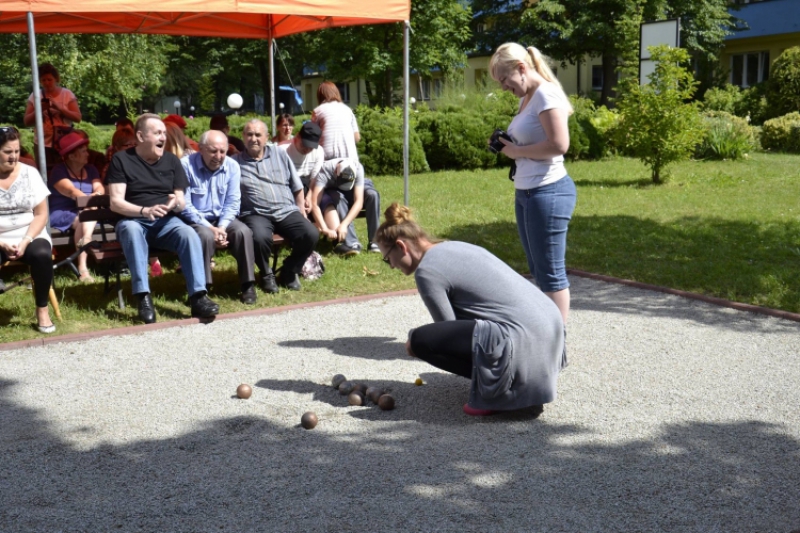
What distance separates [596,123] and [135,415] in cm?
1789

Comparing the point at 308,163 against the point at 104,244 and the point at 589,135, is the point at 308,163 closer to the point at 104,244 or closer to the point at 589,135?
the point at 104,244

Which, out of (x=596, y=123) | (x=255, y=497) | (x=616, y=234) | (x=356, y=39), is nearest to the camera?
(x=255, y=497)

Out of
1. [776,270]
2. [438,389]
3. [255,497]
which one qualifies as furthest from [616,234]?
[255,497]

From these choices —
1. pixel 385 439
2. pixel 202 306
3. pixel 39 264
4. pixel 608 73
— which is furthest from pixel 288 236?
pixel 608 73

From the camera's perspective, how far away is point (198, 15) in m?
11.3

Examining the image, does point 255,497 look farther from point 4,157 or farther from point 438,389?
point 4,157

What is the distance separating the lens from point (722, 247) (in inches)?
365

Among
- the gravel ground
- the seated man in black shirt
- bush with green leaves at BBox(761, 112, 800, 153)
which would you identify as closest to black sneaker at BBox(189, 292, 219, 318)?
the seated man in black shirt

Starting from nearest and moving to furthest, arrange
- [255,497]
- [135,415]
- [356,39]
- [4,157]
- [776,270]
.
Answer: [255,497] → [135,415] → [4,157] → [776,270] → [356,39]

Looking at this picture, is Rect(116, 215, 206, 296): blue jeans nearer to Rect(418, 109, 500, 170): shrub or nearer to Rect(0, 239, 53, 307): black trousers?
Rect(0, 239, 53, 307): black trousers

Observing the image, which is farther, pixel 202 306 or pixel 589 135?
pixel 589 135

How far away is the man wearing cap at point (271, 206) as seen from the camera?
765cm

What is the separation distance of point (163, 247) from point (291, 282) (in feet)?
4.28

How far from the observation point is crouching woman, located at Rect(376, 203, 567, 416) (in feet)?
14.0
